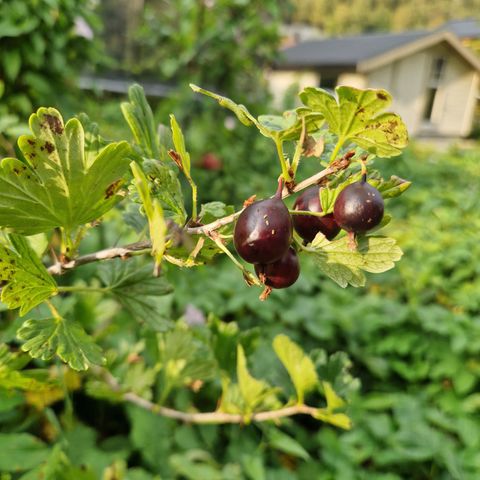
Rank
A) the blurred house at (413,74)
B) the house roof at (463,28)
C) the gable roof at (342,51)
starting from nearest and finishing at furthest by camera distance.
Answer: the blurred house at (413,74) < the gable roof at (342,51) < the house roof at (463,28)

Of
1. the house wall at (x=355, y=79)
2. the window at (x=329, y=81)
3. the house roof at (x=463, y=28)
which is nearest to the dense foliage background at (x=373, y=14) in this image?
the house roof at (x=463, y=28)

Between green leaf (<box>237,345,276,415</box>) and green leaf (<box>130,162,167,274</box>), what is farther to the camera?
green leaf (<box>237,345,276,415</box>)

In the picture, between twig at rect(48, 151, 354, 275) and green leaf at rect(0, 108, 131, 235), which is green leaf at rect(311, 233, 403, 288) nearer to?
twig at rect(48, 151, 354, 275)

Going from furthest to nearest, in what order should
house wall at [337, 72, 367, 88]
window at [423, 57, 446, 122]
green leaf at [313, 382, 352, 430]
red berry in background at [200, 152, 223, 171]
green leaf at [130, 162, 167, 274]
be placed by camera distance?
window at [423, 57, 446, 122] → house wall at [337, 72, 367, 88] → red berry in background at [200, 152, 223, 171] → green leaf at [313, 382, 352, 430] → green leaf at [130, 162, 167, 274]

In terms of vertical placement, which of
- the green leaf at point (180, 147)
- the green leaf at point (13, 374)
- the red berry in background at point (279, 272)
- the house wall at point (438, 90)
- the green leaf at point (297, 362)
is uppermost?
the green leaf at point (180, 147)

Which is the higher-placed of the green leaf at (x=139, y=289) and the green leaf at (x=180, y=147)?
the green leaf at (x=180, y=147)

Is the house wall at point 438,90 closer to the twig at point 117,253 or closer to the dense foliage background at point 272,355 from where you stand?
the dense foliage background at point 272,355

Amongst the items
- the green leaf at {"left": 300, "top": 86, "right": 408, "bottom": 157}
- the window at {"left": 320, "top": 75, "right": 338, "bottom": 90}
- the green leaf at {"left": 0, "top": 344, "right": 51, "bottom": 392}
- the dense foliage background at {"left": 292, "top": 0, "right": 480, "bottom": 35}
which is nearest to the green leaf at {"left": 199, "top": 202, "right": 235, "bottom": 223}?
the green leaf at {"left": 300, "top": 86, "right": 408, "bottom": 157}
